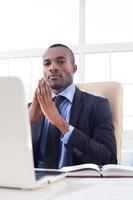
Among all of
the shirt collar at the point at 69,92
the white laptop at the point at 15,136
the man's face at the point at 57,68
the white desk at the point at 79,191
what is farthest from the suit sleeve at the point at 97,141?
the white laptop at the point at 15,136

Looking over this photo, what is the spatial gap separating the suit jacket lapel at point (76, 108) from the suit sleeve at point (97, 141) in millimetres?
50

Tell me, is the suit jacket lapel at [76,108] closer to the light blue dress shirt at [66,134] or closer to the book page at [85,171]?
the light blue dress shirt at [66,134]

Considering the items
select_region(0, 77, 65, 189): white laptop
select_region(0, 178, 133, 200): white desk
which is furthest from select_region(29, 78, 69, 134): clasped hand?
select_region(0, 77, 65, 189): white laptop

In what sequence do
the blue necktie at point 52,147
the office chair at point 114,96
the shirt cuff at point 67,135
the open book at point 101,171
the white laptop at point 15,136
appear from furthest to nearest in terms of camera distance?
the office chair at point 114,96 < the blue necktie at point 52,147 < the shirt cuff at point 67,135 < the open book at point 101,171 < the white laptop at point 15,136

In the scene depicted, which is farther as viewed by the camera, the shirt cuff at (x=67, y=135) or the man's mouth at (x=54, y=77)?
the man's mouth at (x=54, y=77)

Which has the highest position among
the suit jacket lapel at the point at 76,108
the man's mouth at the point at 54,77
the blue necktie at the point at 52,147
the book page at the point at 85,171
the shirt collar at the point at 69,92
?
the man's mouth at the point at 54,77

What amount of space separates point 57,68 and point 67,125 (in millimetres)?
527

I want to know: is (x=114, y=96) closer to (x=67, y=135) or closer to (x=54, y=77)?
(x=54, y=77)

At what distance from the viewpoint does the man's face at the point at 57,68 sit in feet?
5.69

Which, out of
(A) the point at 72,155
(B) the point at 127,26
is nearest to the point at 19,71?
(B) the point at 127,26

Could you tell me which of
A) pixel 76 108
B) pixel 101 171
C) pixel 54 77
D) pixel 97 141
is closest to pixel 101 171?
pixel 101 171

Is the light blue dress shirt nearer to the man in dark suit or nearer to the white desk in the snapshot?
the man in dark suit

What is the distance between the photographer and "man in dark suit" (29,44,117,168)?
133cm

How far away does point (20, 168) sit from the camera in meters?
0.58
